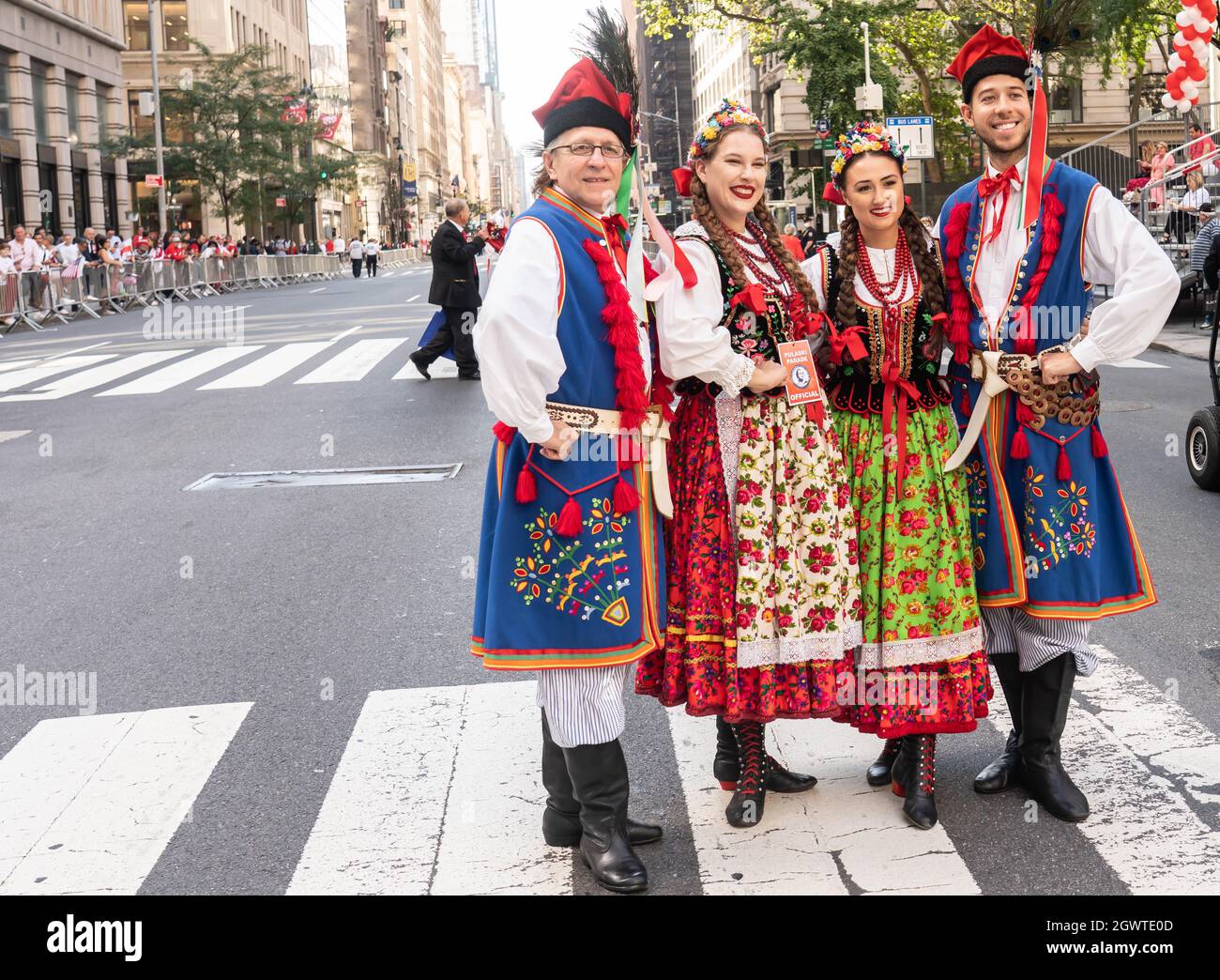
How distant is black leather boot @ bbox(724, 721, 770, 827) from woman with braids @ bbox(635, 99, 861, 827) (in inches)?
8.7

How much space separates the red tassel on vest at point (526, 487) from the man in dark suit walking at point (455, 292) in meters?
11.7

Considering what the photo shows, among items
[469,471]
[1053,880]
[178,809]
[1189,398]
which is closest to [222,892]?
[178,809]

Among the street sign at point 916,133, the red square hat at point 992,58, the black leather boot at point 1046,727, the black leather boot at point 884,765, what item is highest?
the street sign at point 916,133

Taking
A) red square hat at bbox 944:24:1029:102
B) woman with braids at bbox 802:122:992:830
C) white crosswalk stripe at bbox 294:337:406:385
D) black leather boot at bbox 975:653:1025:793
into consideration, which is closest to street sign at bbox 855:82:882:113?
white crosswalk stripe at bbox 294:337:406:385

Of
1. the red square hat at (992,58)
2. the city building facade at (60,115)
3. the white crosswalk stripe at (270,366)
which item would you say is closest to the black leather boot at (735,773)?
the red square hat at (992,58)

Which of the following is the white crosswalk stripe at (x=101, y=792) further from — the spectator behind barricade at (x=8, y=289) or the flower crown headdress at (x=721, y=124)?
the spectator behind barricade at (x=8, y=289)

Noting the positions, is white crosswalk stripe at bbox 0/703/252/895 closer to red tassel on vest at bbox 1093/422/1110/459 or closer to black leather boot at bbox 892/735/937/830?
black leather boot at bbox 892/735/937/830

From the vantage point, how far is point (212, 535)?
810 cm

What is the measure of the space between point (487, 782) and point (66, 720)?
70.2 inches

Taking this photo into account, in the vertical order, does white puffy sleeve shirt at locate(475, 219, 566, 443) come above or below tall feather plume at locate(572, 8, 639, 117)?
below

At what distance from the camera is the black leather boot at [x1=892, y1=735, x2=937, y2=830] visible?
12.7 ft

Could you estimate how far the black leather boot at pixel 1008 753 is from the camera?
411 cm

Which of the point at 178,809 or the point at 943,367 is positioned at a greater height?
the point at 943,367
